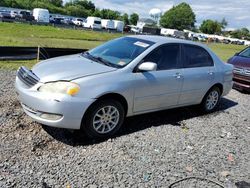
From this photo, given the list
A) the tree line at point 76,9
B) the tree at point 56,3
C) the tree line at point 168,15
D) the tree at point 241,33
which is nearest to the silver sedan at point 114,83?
the tree line at point 76,9

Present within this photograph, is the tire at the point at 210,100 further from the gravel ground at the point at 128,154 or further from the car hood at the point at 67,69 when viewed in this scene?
the car hood at the point at 67,69

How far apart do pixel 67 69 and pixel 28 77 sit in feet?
2.08

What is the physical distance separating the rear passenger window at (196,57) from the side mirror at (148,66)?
4.21ft

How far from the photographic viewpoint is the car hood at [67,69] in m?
4.81

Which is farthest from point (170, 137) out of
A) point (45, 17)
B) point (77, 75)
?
point (45, 17)

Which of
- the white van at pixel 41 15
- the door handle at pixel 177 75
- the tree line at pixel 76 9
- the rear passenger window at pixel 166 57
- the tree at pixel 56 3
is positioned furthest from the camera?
the tree at pixel 56 3

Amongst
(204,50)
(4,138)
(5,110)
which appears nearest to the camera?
(4,138)

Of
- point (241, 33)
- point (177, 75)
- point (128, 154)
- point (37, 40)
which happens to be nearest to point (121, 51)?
point (177, 75)

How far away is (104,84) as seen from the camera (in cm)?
492

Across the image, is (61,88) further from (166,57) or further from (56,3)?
(56,3)

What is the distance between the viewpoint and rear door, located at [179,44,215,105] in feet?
21.0

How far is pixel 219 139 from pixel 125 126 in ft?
5.90

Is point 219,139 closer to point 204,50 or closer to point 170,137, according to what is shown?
point 170,137

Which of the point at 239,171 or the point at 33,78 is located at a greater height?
the point at 33,78
